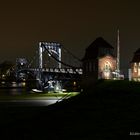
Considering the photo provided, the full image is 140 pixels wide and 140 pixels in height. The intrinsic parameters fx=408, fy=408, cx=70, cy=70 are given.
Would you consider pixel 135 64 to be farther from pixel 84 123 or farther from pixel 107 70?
pixel 84 123

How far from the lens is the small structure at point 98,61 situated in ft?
261

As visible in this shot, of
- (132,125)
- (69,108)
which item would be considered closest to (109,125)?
(132,125)

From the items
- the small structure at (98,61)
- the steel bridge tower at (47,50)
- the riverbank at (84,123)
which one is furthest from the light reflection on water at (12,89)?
the riverbank at (84,123)

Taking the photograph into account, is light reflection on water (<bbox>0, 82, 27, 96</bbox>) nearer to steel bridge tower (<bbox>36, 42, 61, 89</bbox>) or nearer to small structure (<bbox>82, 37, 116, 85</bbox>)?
steel bridge tower (<bbox>36, 42, 61, 89</bbox>)

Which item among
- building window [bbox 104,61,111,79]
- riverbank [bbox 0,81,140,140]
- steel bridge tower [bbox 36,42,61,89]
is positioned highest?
steel bridge tower [bbox 36,42,61,89]

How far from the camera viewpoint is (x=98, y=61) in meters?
84.5

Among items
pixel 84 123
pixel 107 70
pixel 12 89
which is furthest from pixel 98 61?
pixel 84 123

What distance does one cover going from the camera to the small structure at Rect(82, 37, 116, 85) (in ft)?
261

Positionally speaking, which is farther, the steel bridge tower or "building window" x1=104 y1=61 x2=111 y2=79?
the steel bridge tower

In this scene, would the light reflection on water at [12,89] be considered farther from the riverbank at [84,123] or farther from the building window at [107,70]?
the riverbank at [84,123]

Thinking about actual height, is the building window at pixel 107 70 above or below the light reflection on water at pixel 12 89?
above

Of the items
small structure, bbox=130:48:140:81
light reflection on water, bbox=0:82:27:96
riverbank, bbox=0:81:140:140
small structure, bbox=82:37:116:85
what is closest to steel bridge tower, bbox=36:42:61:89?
light reflection on water, bbox=0:82:27:96

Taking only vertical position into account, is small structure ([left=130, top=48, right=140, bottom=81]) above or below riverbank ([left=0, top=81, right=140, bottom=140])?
above

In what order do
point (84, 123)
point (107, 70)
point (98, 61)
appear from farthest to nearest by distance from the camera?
1. point (98, 61)
2. point (107, 70)
3. point (84, 123)
